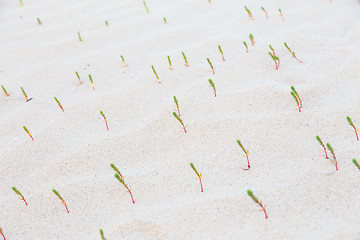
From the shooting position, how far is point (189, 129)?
1981 millimetres

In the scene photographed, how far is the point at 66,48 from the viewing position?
3.00 m

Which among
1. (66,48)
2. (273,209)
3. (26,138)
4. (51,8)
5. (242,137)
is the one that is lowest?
(273,209)


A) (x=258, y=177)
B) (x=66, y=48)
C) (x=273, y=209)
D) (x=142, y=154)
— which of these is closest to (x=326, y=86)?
(x=258, y=177)

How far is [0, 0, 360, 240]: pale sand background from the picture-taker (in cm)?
153

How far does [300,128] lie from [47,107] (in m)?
1.53

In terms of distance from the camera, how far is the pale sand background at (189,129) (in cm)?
153

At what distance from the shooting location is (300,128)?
1854mm

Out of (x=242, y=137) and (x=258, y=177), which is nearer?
(x=258, y=177)

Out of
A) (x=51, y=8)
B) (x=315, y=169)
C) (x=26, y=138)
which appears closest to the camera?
(x=315, y=169)

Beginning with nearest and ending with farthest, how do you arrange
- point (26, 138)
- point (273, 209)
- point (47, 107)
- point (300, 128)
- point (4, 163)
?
point (273, 209) → point (300, 128) → point (4, 163) → point (26, 138) → point (47, 107)

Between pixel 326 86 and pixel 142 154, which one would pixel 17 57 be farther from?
pixel 326 86

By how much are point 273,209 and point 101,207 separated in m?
0.75

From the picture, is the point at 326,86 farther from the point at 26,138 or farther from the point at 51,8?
the point at 51,8

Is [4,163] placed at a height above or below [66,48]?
below
